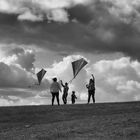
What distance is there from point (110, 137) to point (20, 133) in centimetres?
409

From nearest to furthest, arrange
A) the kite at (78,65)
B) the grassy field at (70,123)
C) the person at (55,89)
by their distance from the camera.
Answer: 1. the grassy field at (70,123)
2. the person at (55,89)
3. the kite at (78,65)

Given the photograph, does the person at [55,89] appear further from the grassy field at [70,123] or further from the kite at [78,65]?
the kite at [78,65]

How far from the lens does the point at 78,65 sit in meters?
30.4

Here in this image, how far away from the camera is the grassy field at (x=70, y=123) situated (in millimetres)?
16734

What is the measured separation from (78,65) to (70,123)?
11510mm

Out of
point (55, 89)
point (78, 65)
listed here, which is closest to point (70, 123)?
point (55, 89)

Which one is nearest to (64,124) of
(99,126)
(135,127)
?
(99,126)

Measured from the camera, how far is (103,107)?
2459cm

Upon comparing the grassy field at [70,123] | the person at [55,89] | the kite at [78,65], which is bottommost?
the grassy field at [70,123]

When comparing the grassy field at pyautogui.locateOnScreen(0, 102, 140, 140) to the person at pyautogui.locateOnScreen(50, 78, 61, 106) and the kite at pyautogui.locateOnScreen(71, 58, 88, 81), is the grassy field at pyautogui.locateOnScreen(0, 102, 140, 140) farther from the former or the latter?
the kite at pyautogui.locateOnScreen(71, 58, 88, 81)

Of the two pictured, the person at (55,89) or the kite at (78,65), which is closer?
the person at (55,89)

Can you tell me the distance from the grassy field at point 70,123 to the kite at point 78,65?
508cm

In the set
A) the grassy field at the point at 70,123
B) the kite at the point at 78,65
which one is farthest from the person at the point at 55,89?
the kite at the point at 78,65

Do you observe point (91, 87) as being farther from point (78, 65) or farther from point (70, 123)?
point (70, 123)
